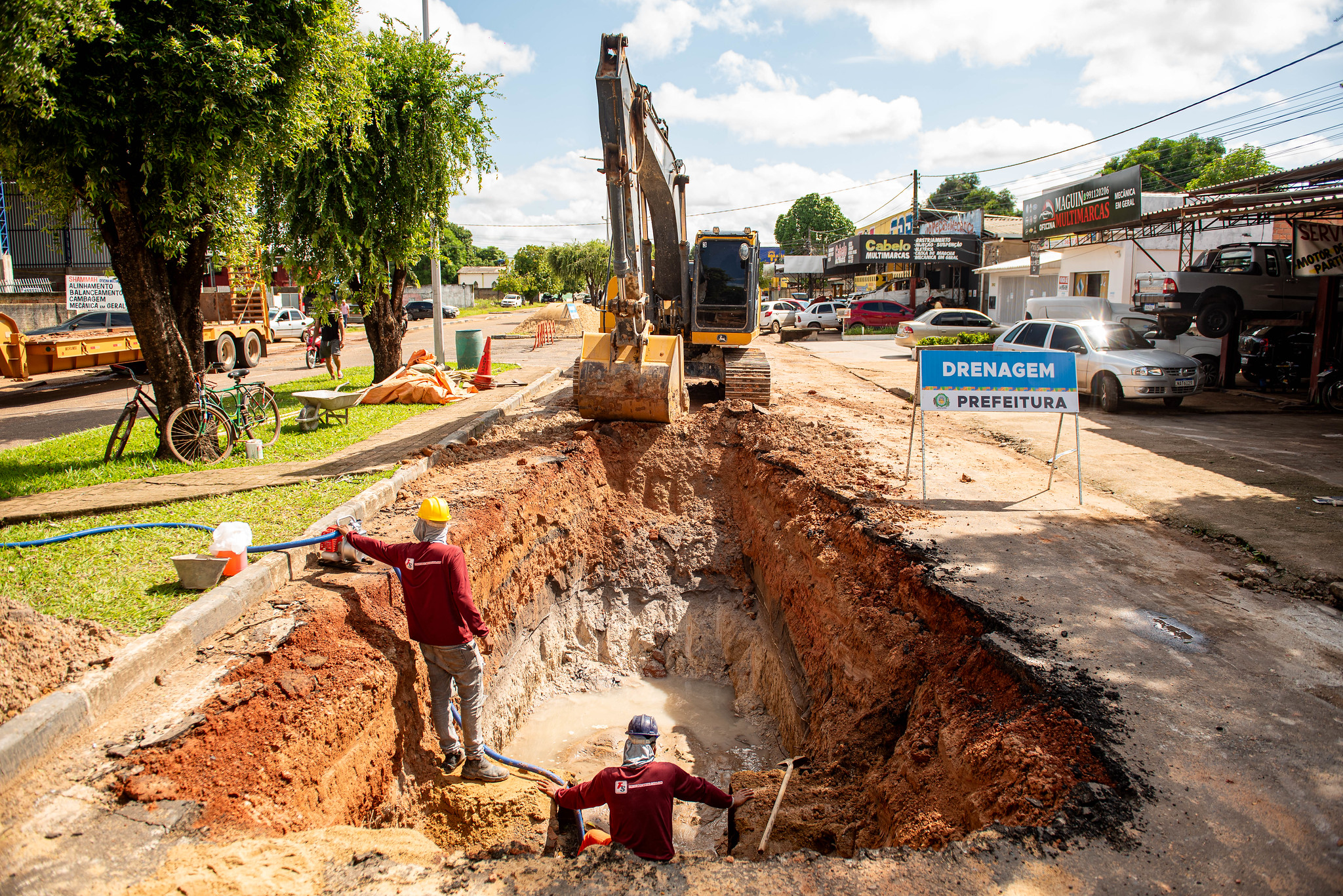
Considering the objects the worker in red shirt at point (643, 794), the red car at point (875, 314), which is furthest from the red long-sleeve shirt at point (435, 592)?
the red car at point (875, 314)

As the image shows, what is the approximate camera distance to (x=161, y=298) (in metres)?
9.44

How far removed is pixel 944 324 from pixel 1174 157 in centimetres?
4688

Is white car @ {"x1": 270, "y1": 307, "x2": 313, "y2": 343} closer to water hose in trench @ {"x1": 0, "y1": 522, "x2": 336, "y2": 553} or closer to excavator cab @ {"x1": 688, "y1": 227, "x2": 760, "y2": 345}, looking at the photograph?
excavator cab @ {"x1": 688, "y1": 227, "x2": 760, "y2": 345}

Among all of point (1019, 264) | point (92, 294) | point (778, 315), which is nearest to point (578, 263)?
point (778, 315)

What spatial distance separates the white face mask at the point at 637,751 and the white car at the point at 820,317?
33.3 m

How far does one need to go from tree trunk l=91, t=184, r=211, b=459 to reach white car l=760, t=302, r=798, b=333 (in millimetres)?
28173

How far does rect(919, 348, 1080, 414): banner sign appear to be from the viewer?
8453mm

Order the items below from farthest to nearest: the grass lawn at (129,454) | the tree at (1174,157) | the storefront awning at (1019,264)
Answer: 1. the tree at (1174,157)
2. the storefront awning at (1019,264)
3. the grass lawn at (129,454)

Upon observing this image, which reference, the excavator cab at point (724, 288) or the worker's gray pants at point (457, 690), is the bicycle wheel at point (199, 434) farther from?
the excavator cab at point (724, 288)

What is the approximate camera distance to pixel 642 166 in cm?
1082

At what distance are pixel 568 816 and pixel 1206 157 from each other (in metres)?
69.7

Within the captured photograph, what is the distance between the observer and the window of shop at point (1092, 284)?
93.0 feet

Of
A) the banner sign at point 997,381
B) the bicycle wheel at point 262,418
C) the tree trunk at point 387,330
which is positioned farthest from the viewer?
Answer: the tree trunk at point 387,330

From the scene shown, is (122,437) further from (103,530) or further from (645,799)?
(645,799)
